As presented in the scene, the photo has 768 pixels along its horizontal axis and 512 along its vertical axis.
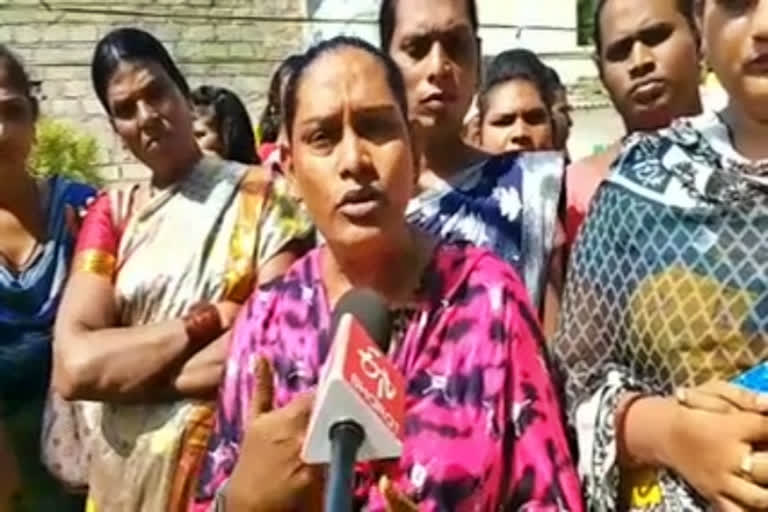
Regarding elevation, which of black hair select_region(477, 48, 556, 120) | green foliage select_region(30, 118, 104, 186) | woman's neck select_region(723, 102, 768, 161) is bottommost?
green foliage select_region(30, 118, 104, 186)

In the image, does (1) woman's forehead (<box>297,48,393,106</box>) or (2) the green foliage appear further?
(2) the green foliage

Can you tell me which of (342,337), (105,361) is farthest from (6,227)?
(342,337)

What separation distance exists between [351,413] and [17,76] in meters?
2.26

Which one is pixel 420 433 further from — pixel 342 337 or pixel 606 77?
pixel 606 77

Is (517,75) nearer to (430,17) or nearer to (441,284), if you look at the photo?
(430,17)

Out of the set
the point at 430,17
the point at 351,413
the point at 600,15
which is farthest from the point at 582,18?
the point at 351,413

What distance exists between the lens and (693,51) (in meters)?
3.10

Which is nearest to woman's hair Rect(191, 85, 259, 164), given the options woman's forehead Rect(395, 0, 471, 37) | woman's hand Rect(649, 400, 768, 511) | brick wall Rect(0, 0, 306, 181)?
woman's forehead Rect(395, 0, 471, 37)

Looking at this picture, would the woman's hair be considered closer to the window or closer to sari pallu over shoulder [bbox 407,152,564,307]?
sari pallu over shoulder [bbox 407,152,564,307]

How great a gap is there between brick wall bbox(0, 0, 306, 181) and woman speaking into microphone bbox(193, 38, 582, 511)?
10258 millimetres

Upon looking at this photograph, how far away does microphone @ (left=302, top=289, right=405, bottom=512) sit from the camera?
1.71 m

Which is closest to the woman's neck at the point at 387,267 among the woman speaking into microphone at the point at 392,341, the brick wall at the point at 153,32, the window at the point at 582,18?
the woman speaking into microphone at the point at 392,341

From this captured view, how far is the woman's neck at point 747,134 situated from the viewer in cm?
213

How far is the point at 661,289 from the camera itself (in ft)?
7.00
